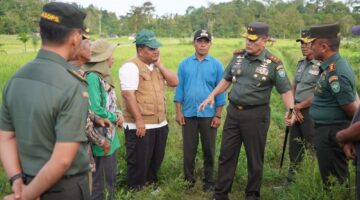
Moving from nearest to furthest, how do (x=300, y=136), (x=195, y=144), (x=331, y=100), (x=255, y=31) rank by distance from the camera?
(x=331, y=100) → (x=255, y=31) → (x=195, y=144) → (x=300, y=136)

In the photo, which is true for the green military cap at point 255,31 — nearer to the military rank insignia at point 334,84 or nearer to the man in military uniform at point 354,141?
the military rank insignia at point 334,84

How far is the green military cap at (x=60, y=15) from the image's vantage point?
1.74 m

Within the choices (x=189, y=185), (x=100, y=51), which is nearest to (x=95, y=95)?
(x=100, y=51)

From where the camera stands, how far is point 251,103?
375cm

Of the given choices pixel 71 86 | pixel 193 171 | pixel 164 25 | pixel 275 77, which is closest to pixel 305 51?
pixel 275 77

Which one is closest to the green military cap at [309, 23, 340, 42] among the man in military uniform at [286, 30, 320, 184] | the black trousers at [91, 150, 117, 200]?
the man in military uniform at [286, 30, 320, 184]

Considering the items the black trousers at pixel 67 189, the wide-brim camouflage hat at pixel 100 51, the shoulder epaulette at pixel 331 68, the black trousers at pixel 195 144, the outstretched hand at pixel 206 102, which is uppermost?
the wide-brim camouflage hat at pixel 100 51

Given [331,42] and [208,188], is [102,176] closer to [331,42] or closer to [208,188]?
[208,188]

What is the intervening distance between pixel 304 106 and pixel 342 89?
1550mm

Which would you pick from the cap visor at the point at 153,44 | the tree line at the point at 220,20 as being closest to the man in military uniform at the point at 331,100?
the cap visor at the point at 153,44

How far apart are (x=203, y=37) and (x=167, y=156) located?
5.20ft

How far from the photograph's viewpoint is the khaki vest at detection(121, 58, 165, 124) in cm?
387

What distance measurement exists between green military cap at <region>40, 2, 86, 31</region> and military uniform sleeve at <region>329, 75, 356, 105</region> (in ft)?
6.71

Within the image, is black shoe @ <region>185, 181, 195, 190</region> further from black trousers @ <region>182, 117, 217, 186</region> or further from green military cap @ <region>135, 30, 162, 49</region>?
green military cap @ <region>135, 30, 162, 49</region>
